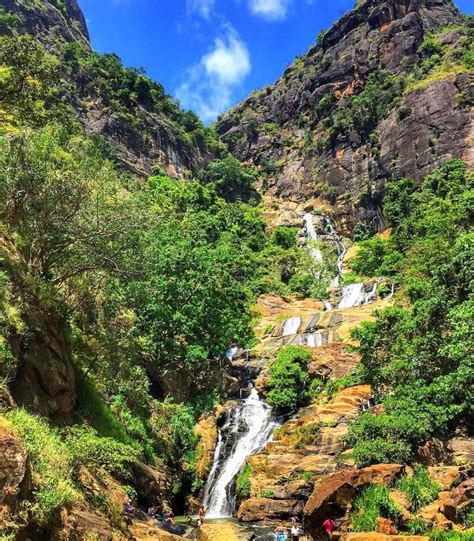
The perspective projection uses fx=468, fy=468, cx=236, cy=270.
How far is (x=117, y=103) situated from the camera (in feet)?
234

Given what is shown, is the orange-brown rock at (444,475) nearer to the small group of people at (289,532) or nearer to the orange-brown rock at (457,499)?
the orange-brown rock at (457,499)

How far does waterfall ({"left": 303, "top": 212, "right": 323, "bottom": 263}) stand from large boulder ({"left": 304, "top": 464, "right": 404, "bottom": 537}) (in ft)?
161

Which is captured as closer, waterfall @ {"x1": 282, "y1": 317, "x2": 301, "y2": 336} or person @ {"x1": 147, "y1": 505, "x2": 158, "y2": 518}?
person @ {"x1": 147, "y1": 505, "x2": 158, "y2": 518}

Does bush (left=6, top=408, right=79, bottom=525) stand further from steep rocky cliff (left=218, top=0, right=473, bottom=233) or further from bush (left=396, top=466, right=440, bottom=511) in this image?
steep rocky cliff (left=218, top=0, right=473, bottom=233)

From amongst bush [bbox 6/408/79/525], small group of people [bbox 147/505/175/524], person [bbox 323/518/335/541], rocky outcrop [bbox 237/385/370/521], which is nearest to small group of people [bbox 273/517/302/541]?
person [bbox 323/518/335/541]

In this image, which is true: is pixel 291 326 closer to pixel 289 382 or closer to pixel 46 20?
pixel 289 382

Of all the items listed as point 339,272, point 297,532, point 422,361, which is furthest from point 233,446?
point 339,272

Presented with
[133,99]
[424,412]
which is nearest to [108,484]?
[424,412]

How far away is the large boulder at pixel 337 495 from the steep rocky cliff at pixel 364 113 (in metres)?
51.6

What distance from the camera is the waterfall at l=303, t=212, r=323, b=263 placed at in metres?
66.7

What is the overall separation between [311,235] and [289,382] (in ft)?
144

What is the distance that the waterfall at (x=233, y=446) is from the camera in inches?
954

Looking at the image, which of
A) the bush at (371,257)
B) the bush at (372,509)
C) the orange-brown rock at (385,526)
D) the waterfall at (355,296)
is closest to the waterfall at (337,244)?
the bush at (371,257)

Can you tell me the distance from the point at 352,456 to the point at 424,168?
4936 centimetres
